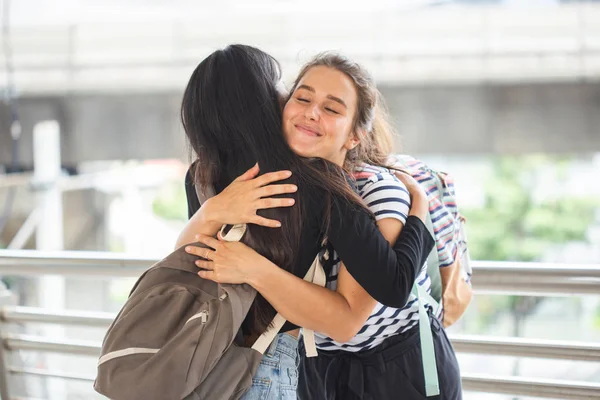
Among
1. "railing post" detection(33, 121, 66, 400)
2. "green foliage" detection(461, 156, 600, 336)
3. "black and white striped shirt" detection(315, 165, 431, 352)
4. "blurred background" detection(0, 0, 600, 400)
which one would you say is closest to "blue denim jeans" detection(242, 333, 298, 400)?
"black and white striped shirt" detection(315, 165, 431, 352)

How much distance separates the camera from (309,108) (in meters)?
1.61

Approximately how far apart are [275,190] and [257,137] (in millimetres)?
132

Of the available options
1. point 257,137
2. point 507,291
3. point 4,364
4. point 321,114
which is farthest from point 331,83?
point 4,364

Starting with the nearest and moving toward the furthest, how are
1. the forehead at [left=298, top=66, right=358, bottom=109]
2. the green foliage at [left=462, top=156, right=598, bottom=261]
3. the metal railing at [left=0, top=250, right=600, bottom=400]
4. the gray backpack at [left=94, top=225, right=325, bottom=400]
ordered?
the gray backpack at [left=94, top=225, right=325, bottom=400] < the forehead at [left=298, top=66, right=358, bottom=109] < the metal railing at [left=0, top=250, right=600, bottom=400] < the green foliage at [left=462, top=156, right=598, bottom=261]

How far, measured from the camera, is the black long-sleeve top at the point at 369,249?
1.50 metres

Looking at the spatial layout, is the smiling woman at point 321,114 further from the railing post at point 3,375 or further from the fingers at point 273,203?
the railing post at point 3,375

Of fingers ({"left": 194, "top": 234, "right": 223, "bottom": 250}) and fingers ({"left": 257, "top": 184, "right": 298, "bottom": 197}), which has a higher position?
fingers ({"left": 257, "top": 184, "right": 298, "bottom": 197})

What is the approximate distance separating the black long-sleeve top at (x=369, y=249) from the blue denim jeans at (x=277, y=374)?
23 cm

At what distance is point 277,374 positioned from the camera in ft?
5.13

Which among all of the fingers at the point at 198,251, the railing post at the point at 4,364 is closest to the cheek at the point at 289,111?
the fingers at the point at 198,251

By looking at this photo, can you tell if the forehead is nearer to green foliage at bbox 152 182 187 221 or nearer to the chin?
the chin

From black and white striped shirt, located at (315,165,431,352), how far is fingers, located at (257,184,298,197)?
0.18 m

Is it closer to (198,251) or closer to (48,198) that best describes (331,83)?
(198,251)

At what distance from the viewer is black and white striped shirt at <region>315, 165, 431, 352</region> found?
1.62 metres
